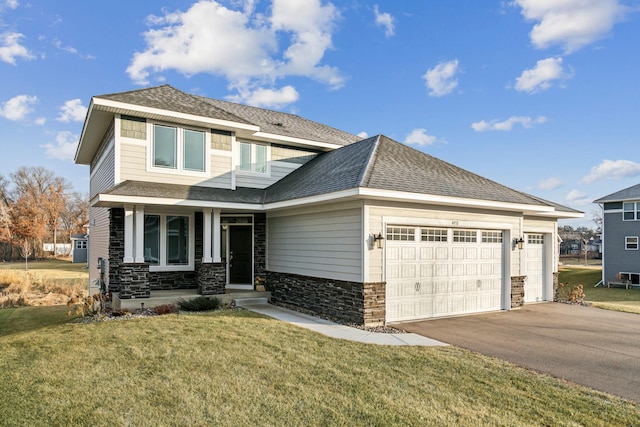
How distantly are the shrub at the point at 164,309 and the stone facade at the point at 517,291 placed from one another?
950 centimetres

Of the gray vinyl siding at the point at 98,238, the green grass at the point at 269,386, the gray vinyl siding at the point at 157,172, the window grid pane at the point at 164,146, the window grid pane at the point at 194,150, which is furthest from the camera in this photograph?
the gray vinyl siding at the point at 98,238

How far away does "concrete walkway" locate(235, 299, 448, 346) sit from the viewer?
293 inches

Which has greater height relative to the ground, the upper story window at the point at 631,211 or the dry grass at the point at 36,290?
the upper story window at the point at 631,211

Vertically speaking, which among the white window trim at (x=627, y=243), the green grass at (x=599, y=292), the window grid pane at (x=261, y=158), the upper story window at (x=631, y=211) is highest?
the window grid pane at (x=261, y=158)

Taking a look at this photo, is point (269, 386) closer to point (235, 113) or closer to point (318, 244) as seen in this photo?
point (318, 244)

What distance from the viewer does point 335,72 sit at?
17.1 metres

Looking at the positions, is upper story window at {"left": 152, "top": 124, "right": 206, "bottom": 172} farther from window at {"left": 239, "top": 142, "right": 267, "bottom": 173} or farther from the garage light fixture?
the garage light fixture

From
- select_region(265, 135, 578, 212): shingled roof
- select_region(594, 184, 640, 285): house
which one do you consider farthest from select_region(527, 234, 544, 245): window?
select_region(594, 184, 640, 285): house

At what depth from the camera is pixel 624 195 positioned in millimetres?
23797

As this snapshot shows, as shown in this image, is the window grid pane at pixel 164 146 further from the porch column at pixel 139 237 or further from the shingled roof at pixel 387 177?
the shingled roof at pixel 387 177

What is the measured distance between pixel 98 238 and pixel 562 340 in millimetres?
15106

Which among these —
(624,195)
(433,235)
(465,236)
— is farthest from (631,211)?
(433,235)

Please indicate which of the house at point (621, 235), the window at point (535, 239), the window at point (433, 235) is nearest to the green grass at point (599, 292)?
Answer: the house at point (621, 235)

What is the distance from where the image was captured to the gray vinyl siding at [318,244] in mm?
9227
